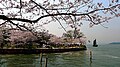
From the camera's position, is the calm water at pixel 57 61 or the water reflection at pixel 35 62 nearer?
the water reflection at pixel 35 62

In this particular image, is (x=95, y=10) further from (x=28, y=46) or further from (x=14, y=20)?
(x=28, y=46)

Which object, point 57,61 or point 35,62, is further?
point 57,61

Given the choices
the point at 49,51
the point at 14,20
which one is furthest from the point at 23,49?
the point at 14,20

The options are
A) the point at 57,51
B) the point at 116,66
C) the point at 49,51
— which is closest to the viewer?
the point at 116,66

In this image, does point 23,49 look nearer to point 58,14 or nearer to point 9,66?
point 9,66

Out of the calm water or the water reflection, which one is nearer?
the water reflection

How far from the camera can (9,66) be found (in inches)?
954

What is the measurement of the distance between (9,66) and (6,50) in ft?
47.8

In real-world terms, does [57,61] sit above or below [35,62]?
below

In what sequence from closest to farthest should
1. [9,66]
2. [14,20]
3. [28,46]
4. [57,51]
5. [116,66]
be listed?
[14,20] < [9,66] < [116,66] < [28,46] < [57,51]

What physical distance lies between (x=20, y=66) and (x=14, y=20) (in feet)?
66.7

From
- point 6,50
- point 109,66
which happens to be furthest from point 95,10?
point 6,50

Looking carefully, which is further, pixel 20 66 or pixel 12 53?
pixel 12 53

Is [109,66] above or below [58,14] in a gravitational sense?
below
